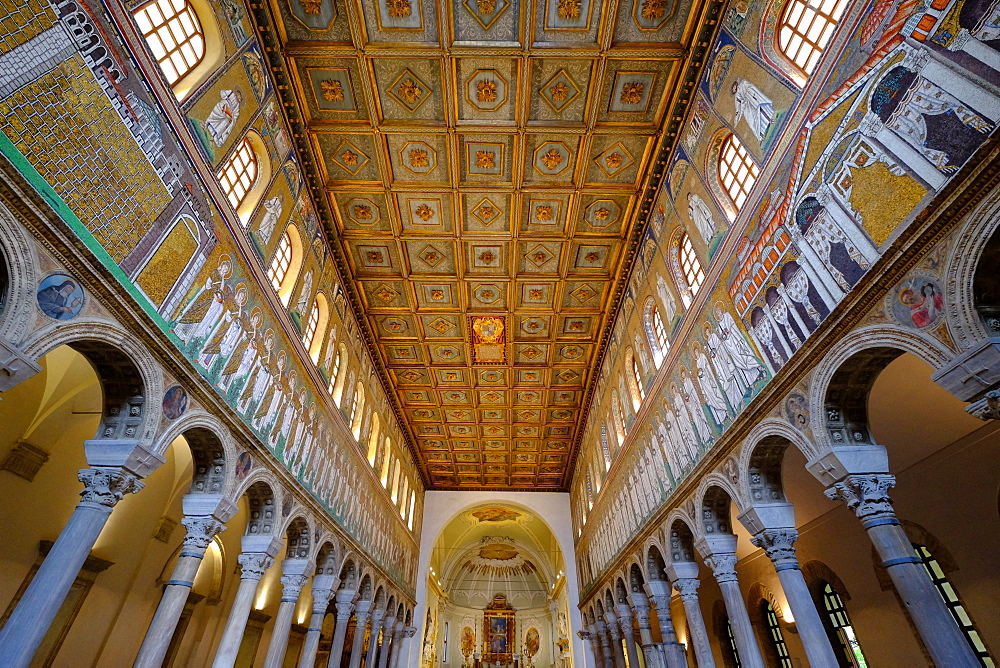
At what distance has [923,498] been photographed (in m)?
10.3

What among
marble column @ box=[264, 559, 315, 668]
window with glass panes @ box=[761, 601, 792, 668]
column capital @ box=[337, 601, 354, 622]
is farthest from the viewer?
column capital @ box=[337, 601, 354, 622]

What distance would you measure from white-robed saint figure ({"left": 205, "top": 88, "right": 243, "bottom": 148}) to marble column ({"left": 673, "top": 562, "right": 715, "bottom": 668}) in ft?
42.9

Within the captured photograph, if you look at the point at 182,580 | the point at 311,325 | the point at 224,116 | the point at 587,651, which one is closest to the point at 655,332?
the point at 311,325

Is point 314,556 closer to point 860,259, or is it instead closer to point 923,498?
point 860,259

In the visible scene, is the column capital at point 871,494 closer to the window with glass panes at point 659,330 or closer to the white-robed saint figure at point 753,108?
the white-robed saint figure at point 753,108

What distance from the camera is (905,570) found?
221 inches

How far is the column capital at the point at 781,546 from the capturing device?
7976mm

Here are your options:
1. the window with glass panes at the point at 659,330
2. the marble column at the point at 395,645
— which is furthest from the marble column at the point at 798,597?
the marble column at the point at 395,645

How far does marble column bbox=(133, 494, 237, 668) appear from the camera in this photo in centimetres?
735

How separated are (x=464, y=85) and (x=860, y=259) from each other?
834cm

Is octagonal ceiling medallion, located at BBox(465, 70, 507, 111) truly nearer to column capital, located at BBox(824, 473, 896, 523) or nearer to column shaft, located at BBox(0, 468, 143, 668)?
column shaft, located at BBox(0, 468, 143, 668)

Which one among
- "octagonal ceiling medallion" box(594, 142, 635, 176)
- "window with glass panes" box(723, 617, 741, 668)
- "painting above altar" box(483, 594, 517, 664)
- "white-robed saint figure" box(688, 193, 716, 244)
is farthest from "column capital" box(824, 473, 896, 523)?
"painting above altar" box(483, 594, 517, 664)

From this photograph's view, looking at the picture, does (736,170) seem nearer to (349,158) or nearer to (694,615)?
(349,158)

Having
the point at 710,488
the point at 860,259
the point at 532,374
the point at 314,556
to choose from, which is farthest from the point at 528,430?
the point at 860,259
